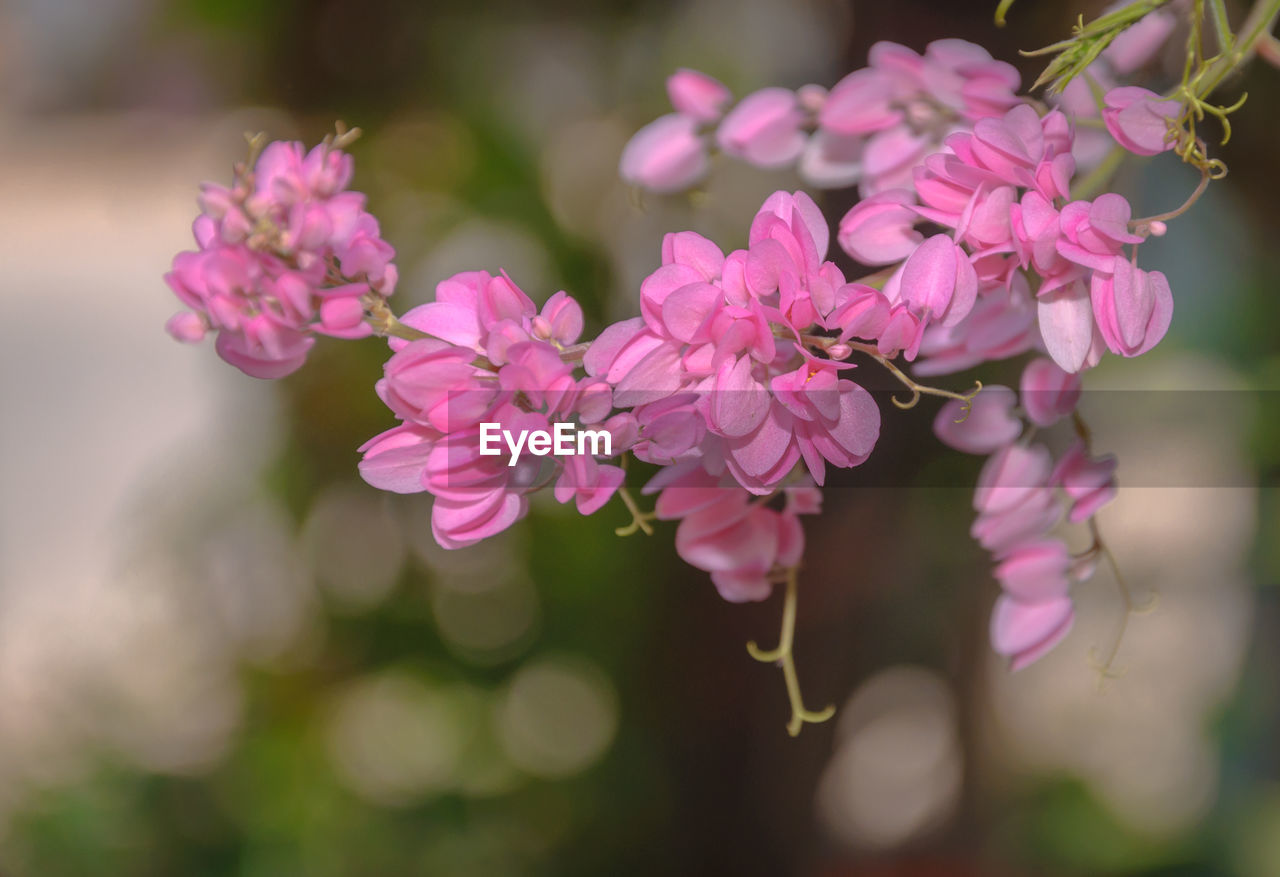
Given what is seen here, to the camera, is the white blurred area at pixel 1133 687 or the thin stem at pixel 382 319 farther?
the white blurred area at pixel 1133 687

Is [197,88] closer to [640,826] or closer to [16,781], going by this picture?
[16,781]

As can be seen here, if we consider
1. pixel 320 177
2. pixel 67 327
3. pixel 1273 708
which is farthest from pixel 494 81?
pixel 1273 708

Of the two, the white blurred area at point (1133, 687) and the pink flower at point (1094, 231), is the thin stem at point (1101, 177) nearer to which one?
the pink flower at point (1094, 231)

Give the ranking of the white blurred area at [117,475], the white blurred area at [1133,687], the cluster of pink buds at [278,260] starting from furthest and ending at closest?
1. the white blurred area at [117,475]
2. the white blurred area at [1133,687]
3. the cluster of pink buds at [278,260]

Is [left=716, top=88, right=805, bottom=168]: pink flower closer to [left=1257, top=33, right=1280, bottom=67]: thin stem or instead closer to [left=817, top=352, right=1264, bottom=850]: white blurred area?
[left=1257, top=33, right=1280, bottom=67]: thin stem

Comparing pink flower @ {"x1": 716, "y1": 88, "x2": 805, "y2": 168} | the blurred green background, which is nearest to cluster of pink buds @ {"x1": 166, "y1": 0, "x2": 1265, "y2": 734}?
pink flower @ {"x1": 716, "y1": 88, "x2": 805, "y2": 168}

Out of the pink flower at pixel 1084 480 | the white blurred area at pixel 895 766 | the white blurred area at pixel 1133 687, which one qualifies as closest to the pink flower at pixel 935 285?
the pink flower at pixel 1084 480

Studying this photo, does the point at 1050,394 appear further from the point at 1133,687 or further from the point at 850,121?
the point at 1133,687
